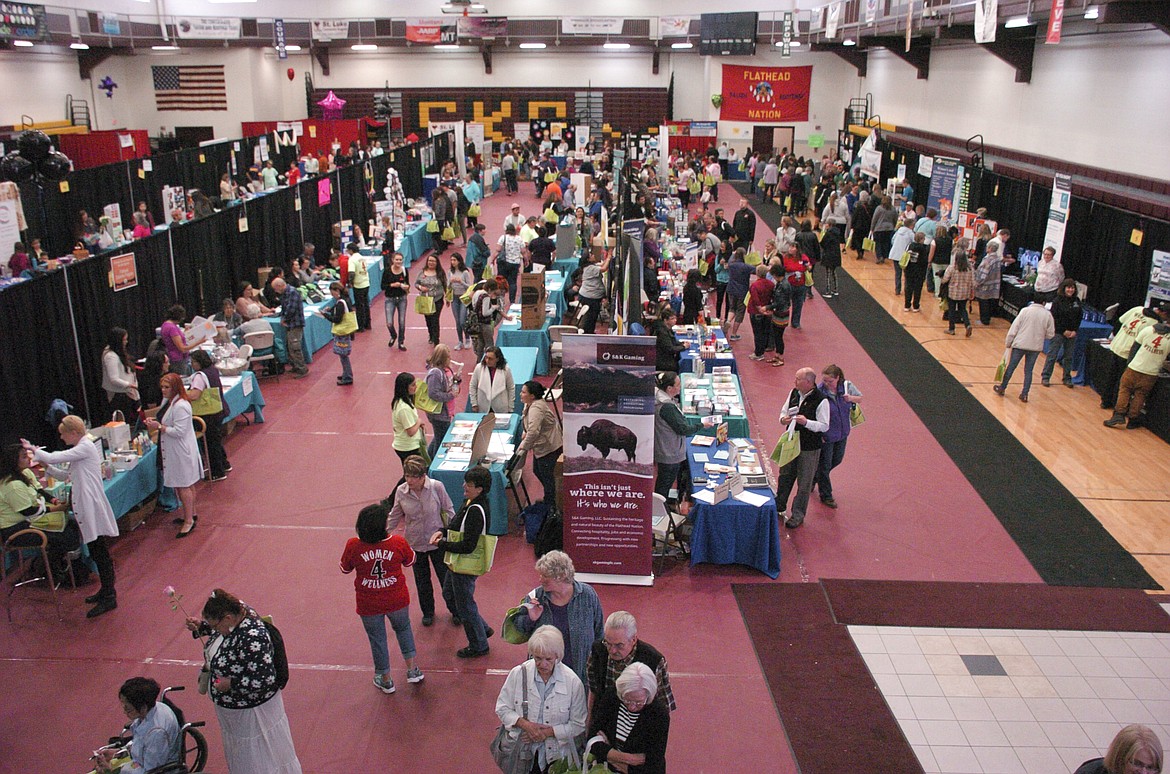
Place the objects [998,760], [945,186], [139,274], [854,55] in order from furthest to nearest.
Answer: [854,55]
[945,186]
[139,274]
[998,760]

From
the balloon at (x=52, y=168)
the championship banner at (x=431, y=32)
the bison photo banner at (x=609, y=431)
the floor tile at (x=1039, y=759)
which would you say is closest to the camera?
the floor tile at (x=1039, y=759)

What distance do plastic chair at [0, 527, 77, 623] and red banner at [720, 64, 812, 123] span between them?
28.5 m

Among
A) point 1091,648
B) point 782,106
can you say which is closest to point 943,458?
point 1091,648

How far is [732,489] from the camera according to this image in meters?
7.18

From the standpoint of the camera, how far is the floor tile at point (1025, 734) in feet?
17.6

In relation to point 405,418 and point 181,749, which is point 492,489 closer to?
point 405,418

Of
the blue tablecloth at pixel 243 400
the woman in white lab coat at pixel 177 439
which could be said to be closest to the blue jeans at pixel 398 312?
the blue tablecloth at pixel 243 400

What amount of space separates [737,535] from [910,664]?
1631mm

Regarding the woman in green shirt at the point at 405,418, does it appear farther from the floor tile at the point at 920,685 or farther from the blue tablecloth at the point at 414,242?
the blue tablecloth at the point at 414,242

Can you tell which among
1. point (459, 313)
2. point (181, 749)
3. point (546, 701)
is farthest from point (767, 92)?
point (181, 749)

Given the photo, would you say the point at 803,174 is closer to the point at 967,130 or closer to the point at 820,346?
the point at 967,130

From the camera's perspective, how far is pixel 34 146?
53.9 feet

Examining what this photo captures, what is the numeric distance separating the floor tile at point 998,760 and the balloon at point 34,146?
17780mm

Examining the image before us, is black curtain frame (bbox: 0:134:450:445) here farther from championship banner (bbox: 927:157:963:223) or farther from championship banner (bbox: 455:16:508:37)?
championship banner (bbox: 927:157:963:223)
